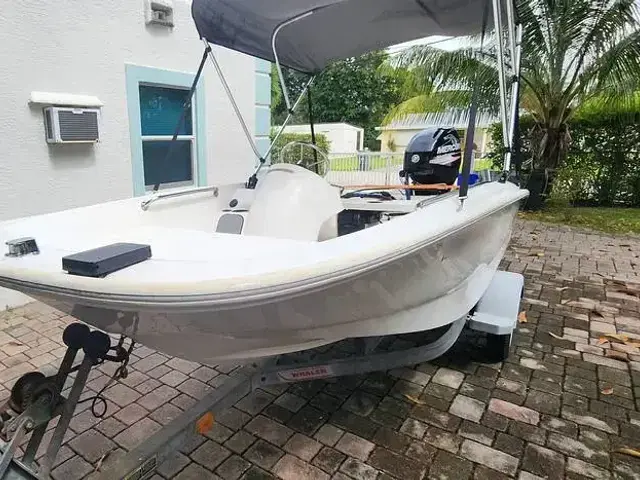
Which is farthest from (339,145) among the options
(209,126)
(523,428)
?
(523,428)

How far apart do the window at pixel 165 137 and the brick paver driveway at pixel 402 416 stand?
5.27 ft

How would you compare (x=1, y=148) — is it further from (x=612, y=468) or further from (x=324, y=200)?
(x=612, y=468)

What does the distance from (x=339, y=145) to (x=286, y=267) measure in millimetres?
19447

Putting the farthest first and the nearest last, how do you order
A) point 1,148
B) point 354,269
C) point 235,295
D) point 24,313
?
1. point 24,313
2. point 1,148
3. point 354,269
4. point 235,295

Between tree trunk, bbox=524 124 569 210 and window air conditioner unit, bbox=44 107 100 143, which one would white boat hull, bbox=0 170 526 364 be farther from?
tree trunk, bbox=524 124 569 210

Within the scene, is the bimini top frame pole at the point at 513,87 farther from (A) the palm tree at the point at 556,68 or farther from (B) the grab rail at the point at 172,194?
(A) the palm tree at the point at 556,68

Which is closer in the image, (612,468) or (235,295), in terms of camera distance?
(235,295)

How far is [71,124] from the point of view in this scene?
11.0ft

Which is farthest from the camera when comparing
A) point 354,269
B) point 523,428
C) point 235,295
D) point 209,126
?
point 209,126

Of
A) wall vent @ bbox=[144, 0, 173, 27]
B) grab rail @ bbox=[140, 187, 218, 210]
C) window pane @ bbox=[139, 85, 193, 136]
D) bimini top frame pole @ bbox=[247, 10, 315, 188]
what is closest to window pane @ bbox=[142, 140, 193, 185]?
window pane @ bbox=[139, 85, 193, 136]

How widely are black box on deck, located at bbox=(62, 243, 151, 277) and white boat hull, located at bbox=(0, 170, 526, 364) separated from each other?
0.04 metres

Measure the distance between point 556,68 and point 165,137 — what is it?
658cm

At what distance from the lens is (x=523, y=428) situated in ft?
6.81

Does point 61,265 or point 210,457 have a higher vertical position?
point 61,265
